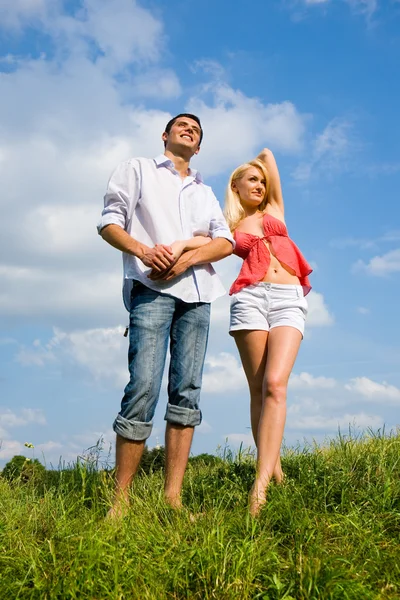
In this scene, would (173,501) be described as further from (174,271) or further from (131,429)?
(174,271)

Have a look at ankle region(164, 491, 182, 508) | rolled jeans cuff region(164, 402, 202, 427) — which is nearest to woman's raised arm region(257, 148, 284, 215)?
rolled jeans cuff region(164, 402, 202, 427)

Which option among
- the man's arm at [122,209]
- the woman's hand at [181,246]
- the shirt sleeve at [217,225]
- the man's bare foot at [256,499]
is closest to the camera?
the man's bare foot at [256,499]

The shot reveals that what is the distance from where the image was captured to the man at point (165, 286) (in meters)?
4.94

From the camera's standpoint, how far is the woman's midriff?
18.3ft

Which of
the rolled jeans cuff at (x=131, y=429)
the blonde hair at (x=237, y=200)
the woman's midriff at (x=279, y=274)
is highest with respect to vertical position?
the blonde hair at (x=237, y=200)

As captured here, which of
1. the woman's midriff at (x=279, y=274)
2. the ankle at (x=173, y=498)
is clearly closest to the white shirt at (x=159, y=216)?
the woman's midriff at (x=279, y=274)

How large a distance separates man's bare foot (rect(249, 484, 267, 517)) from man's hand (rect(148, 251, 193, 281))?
1756 millimetres

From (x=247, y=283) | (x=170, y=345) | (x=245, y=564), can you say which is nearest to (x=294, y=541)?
(x=245, y=564)

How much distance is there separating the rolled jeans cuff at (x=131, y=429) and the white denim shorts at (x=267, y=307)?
3.95 feet

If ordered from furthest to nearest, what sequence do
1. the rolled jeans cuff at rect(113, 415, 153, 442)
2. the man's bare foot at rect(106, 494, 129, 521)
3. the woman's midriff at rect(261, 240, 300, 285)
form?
the woman's midriff at rect(261, 240, 300, 285) → the rolled jeans cuff at rect(113, 415, 153, 442) → the man's bare foot at rect(106, 494, 129, 521)

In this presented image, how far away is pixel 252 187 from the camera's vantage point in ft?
19.9

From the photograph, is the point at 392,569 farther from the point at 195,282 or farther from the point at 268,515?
the point at 195,282

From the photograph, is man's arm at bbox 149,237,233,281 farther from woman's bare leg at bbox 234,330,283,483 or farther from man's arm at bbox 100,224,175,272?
woman's bare leg at bbox 234,330,283,483

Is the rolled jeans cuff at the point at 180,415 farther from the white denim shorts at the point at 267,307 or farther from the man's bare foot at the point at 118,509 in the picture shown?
the white denim shorts at the point at 267,307
